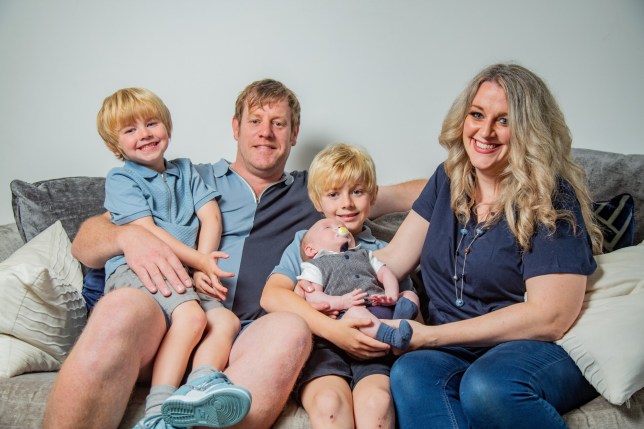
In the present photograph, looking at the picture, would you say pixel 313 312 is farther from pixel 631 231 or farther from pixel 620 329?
pixel 631 231

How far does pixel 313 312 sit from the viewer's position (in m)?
1.77

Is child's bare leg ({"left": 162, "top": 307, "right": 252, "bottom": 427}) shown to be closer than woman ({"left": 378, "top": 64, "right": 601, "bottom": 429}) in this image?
Yes

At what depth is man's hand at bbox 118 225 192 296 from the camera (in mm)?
1842

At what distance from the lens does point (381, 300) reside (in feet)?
5.90

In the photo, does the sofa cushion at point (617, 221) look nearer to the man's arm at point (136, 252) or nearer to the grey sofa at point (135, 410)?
the grey sofa at point (135, 410)

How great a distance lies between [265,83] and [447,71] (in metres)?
0.85

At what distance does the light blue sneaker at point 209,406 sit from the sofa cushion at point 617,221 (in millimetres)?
1394

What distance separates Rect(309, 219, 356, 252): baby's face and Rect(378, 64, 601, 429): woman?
0.58 ft

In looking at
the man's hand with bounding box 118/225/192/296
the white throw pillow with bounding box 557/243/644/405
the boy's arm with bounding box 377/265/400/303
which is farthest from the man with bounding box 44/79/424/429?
the white throw pillow with bounding box 557/243/644/405

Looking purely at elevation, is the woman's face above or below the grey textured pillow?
above

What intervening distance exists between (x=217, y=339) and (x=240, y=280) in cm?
38

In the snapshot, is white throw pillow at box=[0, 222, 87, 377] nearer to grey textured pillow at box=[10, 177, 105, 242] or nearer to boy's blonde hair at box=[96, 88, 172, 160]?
grey textured pillow at box=[10, 177, 105, 242]

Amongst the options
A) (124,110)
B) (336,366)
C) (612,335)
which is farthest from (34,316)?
(612,335)

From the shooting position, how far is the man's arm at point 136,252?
1.85 m
